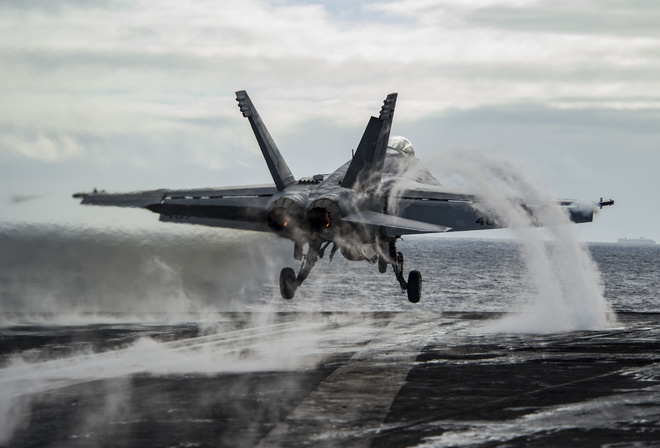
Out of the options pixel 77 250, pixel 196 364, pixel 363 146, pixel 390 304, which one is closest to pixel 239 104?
pixel 363 146

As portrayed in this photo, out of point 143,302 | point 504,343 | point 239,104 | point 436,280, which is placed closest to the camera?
point 239,104

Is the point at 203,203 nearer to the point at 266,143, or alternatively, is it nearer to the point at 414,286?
the point at 266,143

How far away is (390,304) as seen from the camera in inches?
3622

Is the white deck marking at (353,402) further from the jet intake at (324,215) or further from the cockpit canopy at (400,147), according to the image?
the cockpit canopy at (400,147)

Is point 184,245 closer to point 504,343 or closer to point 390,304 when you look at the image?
point 504,343

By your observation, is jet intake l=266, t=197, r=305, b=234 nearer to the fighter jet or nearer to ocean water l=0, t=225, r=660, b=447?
the fighter jet

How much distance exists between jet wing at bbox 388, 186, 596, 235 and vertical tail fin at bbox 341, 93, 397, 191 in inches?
89.9

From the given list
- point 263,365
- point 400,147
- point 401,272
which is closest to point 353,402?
point 263,365

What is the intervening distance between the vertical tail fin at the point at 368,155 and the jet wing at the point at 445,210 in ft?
7.49

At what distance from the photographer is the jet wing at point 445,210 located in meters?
29.3

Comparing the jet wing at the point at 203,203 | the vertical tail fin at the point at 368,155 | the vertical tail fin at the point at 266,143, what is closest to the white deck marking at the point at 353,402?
the vertical tail fin at the point at 368,155

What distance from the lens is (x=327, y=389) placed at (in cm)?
2020

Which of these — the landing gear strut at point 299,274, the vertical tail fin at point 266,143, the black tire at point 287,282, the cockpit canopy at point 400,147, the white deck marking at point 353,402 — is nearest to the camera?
the white deck marking at point 353,402

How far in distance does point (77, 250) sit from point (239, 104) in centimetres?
1588
